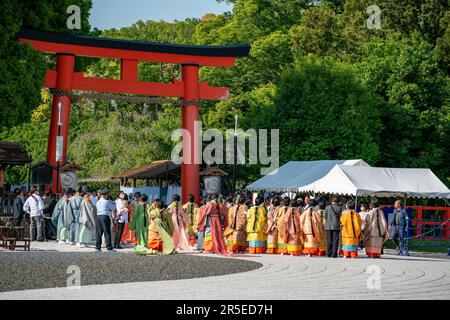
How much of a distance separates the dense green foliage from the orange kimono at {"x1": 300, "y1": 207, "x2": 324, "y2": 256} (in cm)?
1107

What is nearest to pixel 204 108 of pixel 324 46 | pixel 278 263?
pixel 324 46

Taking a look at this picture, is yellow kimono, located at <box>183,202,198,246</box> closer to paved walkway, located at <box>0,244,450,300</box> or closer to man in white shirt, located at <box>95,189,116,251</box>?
man in white shirt, located at <box>95,189,116,251</box>

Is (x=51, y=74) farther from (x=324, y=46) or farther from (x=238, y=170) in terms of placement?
(x=324, y=46)

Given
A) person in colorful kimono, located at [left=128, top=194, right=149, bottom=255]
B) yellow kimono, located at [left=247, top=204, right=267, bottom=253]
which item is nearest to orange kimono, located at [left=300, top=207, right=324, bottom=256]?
yellow kimono, located at [left=247, top=204, right=267, bottom=253]

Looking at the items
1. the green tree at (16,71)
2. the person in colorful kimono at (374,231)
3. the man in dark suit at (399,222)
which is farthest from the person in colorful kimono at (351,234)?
the green tree at (16,71)

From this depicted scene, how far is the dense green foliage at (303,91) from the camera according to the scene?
4147cm

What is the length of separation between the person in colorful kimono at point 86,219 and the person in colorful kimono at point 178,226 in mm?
2290

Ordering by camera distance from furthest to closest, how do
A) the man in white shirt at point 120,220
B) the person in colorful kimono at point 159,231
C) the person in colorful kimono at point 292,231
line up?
the man in white shirt at point 120,220
the person in colorful kimono at point 292,231
the person in colorful kimono at point 159,231

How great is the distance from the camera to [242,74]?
54500 mm

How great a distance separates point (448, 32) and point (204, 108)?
14.6 meters

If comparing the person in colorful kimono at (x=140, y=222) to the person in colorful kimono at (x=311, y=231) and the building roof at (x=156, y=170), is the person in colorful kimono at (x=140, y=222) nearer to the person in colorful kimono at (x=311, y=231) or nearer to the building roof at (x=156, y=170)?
the person in colorful kimono at (x=311, y=231)

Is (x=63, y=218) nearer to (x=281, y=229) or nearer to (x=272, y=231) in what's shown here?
(x=272, y=231)

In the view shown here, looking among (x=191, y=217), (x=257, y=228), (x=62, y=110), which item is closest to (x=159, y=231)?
(x=257, y=228)

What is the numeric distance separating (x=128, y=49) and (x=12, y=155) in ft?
20.6
